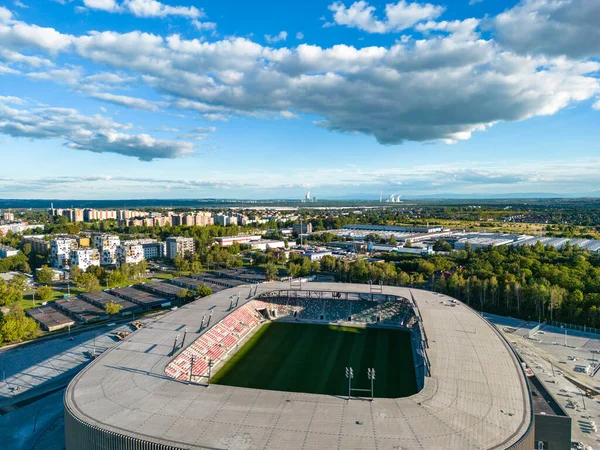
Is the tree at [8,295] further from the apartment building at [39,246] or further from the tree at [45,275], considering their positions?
the apartment building at [39,246]

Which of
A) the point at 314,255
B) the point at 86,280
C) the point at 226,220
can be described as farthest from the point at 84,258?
the point at 226,220

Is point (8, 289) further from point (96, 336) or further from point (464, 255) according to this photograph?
point (464, 255)

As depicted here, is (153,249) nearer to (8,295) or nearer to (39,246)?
(39,246)

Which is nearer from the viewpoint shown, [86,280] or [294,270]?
[86,280]

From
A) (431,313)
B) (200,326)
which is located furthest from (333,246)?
(200,326)

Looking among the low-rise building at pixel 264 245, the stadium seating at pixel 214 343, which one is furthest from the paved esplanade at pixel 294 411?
the low-rise building at pixel 264 245

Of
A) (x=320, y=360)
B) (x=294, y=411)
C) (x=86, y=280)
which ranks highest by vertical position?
(x=294, y=411)
